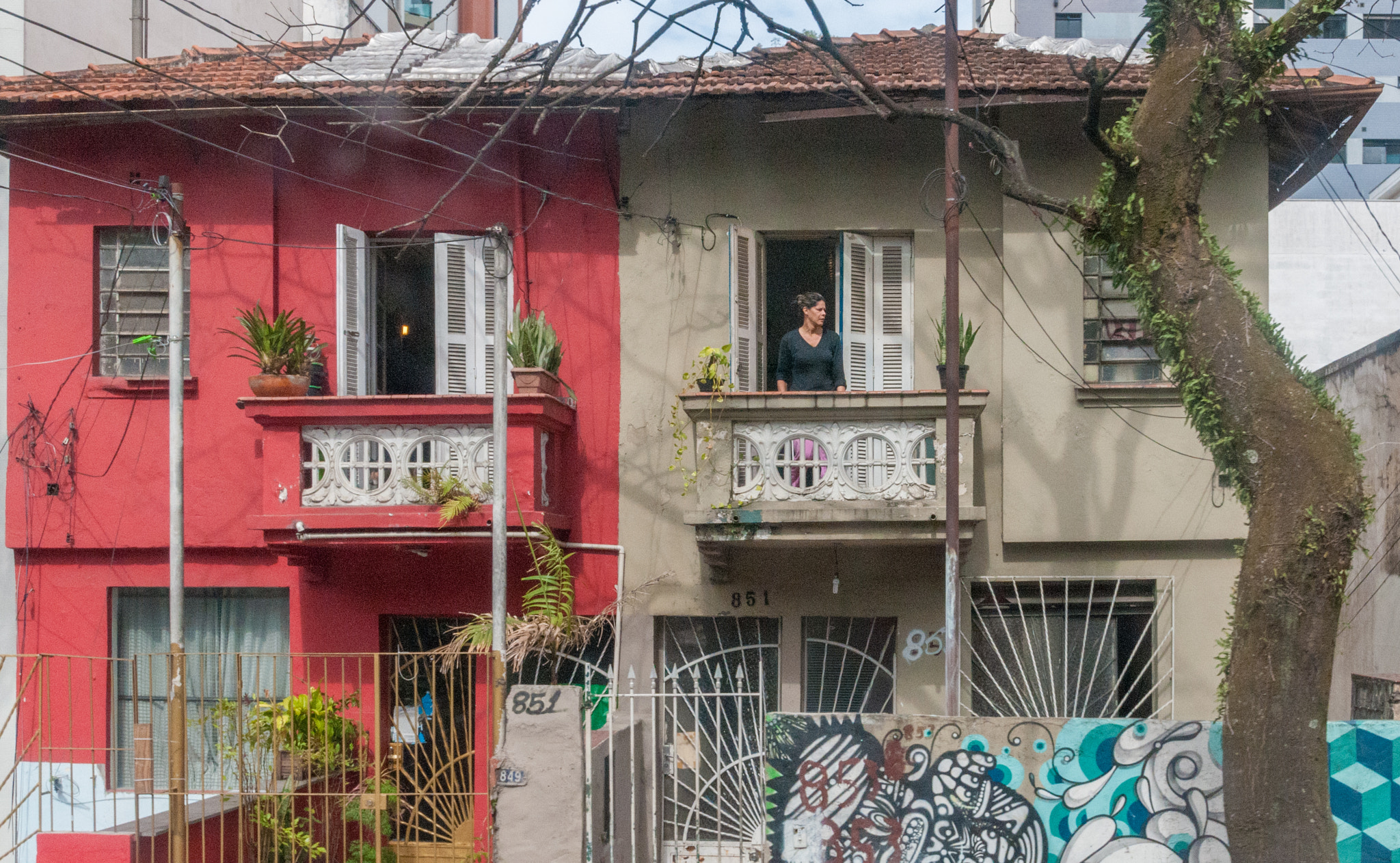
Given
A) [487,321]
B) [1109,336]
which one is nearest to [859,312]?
[1109,336]

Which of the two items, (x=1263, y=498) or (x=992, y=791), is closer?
(x=1263, y=498)

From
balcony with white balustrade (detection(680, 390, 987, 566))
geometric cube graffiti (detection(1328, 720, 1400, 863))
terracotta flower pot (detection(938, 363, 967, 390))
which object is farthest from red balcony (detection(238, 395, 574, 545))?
geometric cube graffiti (detection(1328, 720, 1400, 863))

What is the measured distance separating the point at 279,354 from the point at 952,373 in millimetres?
5872

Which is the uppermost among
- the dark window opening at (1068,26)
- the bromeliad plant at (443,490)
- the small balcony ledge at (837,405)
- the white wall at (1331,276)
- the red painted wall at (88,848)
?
the dark window opening at (1068,26)

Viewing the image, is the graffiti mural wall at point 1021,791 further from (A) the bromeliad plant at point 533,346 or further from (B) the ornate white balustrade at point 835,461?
(A) the bromeliad plant at point 533,346

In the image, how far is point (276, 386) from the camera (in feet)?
36.2

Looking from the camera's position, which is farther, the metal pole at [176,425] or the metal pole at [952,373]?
the metal pole at [952,373]

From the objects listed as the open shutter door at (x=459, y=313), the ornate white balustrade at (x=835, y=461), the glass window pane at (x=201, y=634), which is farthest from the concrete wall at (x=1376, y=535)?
the glass window pane at (x=201, y=634)

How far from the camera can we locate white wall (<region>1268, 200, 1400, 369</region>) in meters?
23.5

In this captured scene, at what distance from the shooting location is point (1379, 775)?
25.1 feet

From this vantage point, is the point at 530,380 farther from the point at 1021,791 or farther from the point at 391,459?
the point at 1021,791

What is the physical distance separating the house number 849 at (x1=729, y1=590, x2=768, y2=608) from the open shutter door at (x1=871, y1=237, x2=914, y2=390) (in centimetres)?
220

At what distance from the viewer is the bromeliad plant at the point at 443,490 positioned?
10.6 metres

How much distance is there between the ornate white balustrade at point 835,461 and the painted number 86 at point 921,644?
1.56 m
